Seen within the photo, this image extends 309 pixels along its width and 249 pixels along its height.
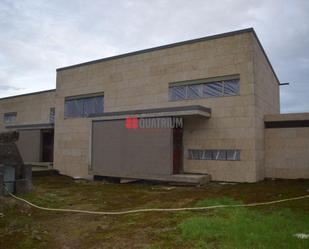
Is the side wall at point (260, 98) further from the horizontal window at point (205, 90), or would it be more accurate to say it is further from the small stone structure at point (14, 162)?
the small stone structure at point (14, 162)

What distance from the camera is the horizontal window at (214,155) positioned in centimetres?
1606

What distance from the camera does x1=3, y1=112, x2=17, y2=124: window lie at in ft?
108

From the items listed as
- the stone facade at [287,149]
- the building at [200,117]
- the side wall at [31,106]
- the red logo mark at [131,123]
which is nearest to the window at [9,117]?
the side wall at [31,106]

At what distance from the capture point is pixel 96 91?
21.9 m

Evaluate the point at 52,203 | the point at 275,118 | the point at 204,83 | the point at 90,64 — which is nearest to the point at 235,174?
the point at 275,118

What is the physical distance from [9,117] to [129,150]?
22720 mm

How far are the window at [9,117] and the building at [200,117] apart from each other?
55.6 ft

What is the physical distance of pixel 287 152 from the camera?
16359 mm

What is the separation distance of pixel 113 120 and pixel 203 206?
9816 mm

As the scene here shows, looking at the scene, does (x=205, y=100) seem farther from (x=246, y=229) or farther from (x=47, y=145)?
(x=47, y=145)

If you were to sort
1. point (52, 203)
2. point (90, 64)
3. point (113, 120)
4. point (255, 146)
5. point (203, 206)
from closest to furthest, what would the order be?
point (203, 206) → point (52, 203) → point (255, 146) → point (113, 120) → point (90, 64)

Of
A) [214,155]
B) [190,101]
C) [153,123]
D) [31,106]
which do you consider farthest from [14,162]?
[31,106]

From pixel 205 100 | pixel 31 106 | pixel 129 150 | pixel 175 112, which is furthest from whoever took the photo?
pixel 31 106

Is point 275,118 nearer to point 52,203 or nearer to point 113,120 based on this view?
point 113,120
